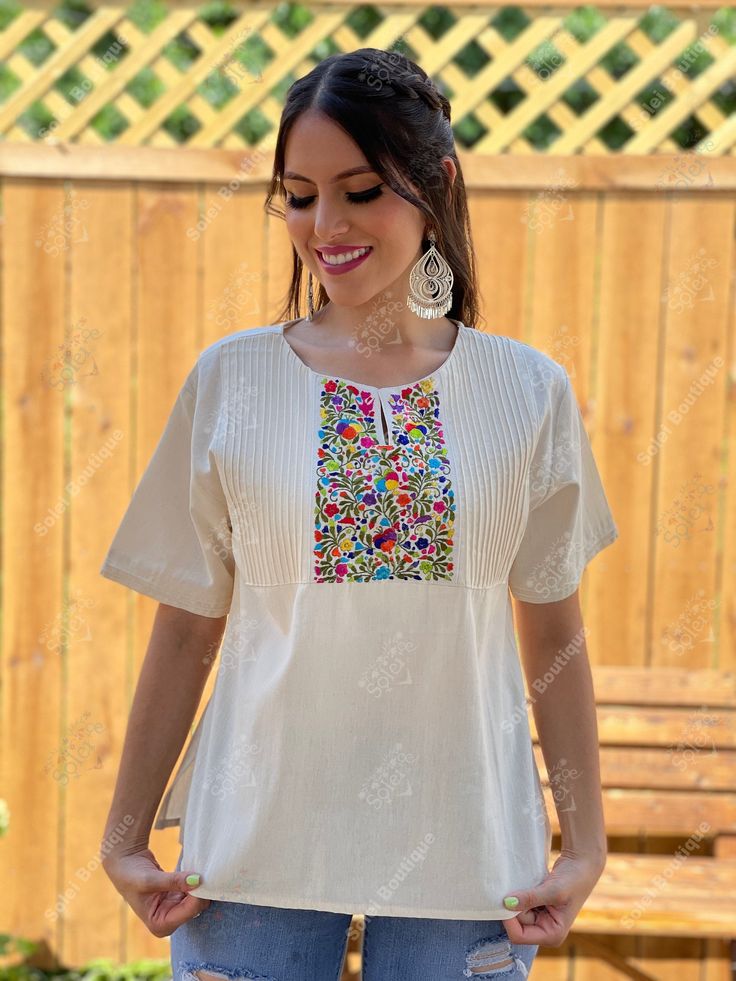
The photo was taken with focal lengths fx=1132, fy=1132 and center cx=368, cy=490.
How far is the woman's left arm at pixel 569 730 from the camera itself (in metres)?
1.12

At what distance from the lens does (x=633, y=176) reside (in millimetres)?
2449

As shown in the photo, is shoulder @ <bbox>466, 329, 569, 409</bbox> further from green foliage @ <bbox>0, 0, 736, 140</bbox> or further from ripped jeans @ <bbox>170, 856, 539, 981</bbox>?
green foliage @ <bbox>0, 0, 736, 140</bbox>

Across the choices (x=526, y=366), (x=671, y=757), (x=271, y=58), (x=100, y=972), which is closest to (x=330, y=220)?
(x=526, y=366)

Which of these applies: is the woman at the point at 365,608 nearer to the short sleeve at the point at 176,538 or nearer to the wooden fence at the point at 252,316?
the short sleeve at the point at 176,538

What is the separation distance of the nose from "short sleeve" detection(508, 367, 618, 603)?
0.88ft

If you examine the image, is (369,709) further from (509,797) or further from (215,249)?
(215,249)

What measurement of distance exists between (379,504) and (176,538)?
0.23 m

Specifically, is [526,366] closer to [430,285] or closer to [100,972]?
[430,285]

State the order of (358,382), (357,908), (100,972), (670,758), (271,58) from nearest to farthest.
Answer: (357,908)
(358,382)
(670,758)
(100,972)
(271,58)

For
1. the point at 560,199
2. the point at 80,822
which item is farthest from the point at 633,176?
the point at 80,822

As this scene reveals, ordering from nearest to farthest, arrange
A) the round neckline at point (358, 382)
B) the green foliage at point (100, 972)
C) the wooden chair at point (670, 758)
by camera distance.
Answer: the round neckline at point (358, 382)
the wooden chair at point (670, 758)
the green foliage at point (100, 972)

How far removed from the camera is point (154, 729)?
1.13 meters

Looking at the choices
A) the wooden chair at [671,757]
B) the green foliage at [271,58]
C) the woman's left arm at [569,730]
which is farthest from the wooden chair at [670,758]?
the green foliage at [271,58]

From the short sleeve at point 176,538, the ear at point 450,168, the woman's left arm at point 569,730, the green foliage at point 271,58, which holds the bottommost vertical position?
the woman's left arm at point 569,730
